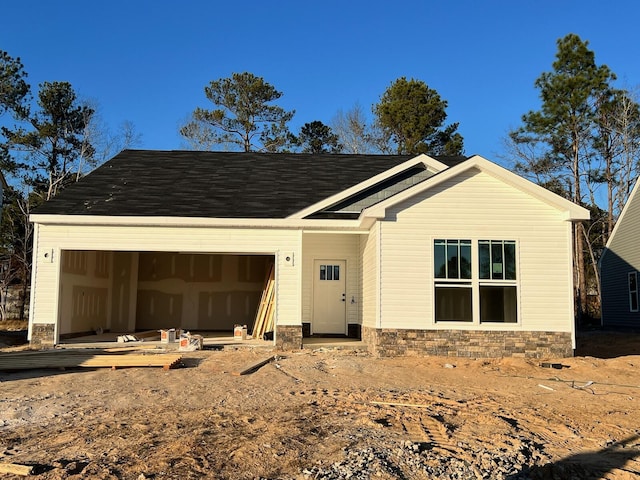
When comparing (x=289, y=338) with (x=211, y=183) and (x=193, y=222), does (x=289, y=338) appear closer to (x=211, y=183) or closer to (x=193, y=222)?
(x=193, y=222)

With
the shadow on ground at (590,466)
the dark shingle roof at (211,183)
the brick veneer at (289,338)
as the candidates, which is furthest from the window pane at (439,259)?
the shadow on ground at (590,466)

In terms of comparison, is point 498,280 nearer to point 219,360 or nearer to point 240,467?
point 219,360

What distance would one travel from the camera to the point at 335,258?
48.7 feet

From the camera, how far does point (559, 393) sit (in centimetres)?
854

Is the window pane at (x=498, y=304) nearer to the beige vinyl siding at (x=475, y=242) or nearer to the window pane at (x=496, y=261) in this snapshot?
the beige vinyl siding at (x=475, y=242)

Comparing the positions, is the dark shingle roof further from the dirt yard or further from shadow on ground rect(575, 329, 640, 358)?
shadow on ground rect(575, 329, 640, 358)

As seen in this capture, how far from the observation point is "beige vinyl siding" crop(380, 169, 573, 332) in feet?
38.5

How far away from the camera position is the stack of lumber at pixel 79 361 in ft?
32.4

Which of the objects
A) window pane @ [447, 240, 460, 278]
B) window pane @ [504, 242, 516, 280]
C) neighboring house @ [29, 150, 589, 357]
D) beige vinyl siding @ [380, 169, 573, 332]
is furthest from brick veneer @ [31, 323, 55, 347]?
window pane @ [504, 242, 516, 280]

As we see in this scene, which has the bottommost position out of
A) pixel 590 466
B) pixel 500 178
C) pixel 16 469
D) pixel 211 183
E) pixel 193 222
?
pixel 590 466

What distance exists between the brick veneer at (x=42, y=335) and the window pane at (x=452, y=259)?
9.11 m

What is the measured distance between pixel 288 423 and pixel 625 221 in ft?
69.1

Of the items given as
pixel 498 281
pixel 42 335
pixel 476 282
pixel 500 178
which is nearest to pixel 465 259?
pixel 476 282

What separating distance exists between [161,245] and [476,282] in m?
7.31
